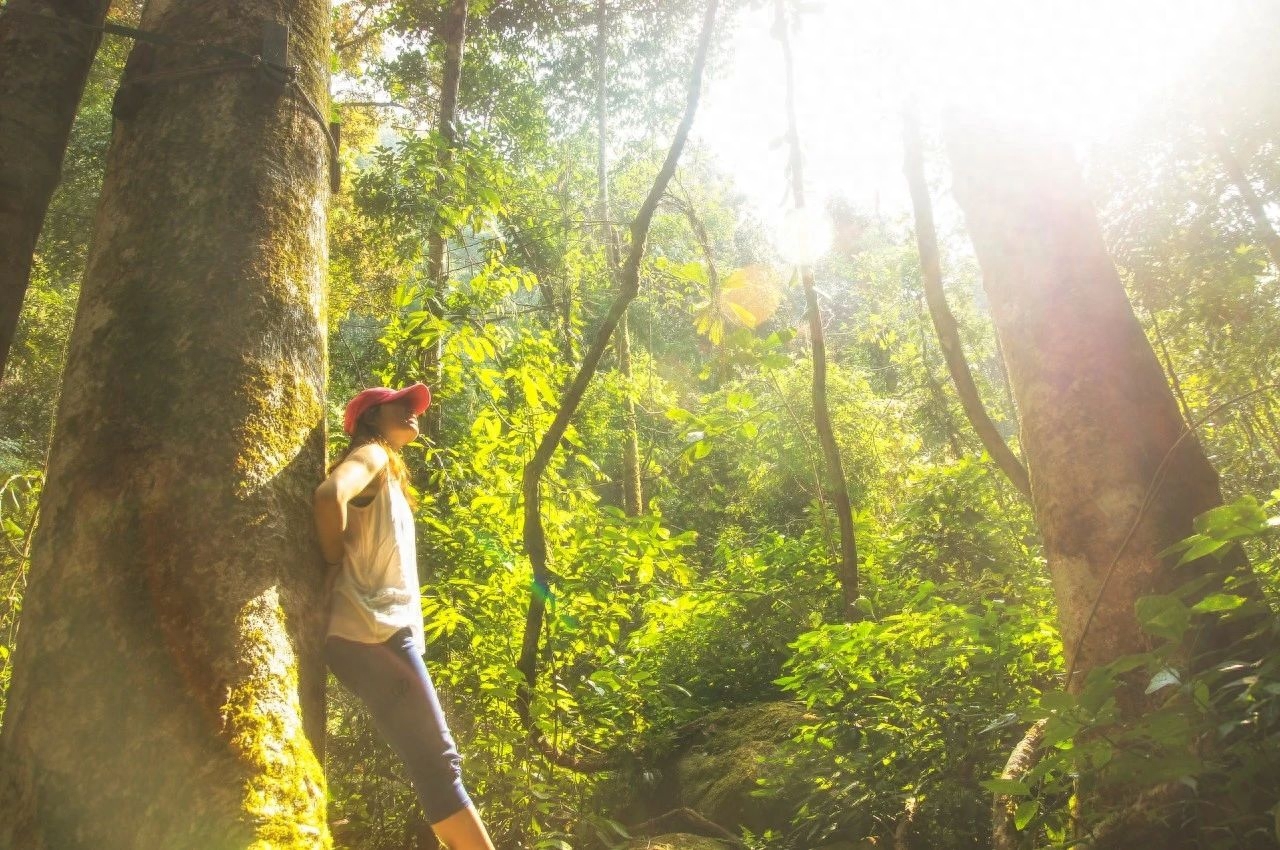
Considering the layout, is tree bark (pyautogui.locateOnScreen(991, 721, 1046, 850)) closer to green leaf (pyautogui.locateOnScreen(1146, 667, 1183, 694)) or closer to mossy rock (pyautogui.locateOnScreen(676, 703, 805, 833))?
green leaf (pyautogui.locateOnScreen(1146, 667, 1183, 694))

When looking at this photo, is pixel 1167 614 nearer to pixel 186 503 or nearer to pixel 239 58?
pixel 186 503

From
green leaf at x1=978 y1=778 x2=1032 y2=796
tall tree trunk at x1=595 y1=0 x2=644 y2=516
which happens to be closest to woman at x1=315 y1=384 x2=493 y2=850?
green leaf at x1=978 y1=778 x2=1032 y2=796

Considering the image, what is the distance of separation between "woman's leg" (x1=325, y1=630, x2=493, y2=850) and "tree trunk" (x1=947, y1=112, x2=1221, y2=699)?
1973 mm

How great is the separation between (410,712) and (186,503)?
1.25 m

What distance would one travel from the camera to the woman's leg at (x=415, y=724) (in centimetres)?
237

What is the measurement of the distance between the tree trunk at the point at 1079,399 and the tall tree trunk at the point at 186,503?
2.20 meters

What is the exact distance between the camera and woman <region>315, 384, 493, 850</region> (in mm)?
2303

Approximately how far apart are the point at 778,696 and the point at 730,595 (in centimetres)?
123

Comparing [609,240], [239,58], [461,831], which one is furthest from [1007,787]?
[609,240]

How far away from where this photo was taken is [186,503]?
4.75 ft

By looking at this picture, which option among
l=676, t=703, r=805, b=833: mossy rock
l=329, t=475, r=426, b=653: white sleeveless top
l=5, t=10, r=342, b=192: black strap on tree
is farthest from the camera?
l=676, t=703, r=805, b=833: mossy rock

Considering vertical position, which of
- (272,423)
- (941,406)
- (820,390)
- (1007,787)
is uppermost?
(941,406)

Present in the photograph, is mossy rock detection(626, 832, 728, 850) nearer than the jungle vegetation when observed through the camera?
No

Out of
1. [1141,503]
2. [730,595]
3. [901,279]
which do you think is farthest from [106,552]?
[901,279]
